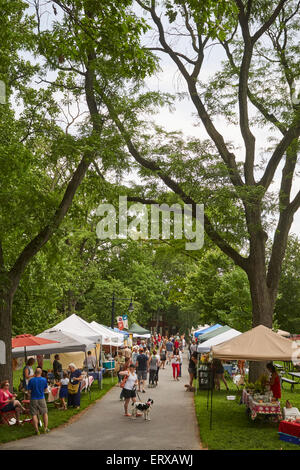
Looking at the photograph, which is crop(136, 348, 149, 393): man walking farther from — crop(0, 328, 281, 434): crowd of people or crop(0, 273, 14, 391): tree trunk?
crop(0, 273, 14, 391): tree trunk

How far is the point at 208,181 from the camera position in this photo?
55.6 feet

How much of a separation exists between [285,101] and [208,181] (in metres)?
4.86

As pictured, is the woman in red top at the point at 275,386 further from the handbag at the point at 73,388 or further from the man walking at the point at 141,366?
the man walking at the point at 141,366

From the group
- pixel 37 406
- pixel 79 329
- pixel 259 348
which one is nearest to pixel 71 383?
pixel 37 406

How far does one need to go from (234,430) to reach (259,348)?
2.25m

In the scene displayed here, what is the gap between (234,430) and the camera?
12.5m

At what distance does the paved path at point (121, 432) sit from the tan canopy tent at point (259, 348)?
85.4 inches

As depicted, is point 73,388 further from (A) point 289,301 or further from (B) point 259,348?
(A) point 289,301

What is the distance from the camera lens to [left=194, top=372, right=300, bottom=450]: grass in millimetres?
10750

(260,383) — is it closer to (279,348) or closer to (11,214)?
(279,348)

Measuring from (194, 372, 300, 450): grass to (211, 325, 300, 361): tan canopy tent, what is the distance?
1.79 metres

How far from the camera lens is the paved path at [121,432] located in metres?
10.6

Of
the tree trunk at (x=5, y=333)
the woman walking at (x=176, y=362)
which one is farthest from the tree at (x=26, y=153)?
the woman walking at (x=176, y=362)
